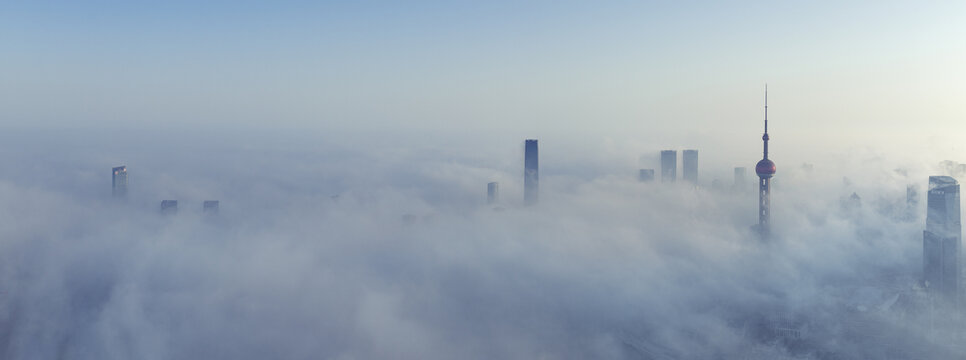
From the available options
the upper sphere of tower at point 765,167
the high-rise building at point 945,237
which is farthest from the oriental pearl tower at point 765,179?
the high-rise building at point 945,237

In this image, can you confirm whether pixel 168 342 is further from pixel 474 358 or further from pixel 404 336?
pixel 474 358

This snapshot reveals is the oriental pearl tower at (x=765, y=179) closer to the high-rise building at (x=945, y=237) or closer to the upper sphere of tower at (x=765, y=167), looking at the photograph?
the upper sphere of tower at (x=765, y=167)

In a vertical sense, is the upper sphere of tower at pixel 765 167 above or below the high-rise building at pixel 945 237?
above

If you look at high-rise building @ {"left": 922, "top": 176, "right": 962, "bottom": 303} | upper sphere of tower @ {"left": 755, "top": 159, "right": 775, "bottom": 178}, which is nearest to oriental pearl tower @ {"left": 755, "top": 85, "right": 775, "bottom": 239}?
upper sphere of tower @ {"left": 755, "top": 159, "right": 775, "bottom": 178}

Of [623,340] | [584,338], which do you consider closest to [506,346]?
[584,338]

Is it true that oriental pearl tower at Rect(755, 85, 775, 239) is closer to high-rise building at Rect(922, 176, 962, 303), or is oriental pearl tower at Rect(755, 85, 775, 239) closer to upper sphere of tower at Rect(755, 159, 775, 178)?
upper sphere of tower at Rect(755, 159, 775, 178)

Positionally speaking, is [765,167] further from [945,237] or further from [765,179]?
[945,237]

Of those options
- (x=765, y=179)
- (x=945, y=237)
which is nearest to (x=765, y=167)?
(x=765, y=179)

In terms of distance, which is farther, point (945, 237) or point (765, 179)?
point (765, 179)
